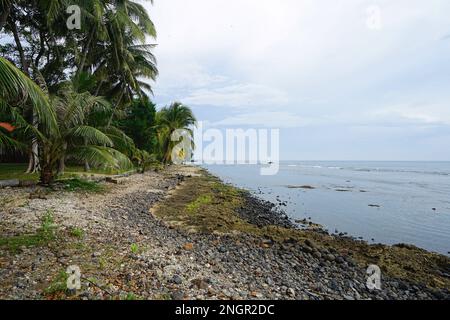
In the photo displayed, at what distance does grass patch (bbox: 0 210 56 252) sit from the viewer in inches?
→ 151

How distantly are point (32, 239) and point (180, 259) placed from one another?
231 cm

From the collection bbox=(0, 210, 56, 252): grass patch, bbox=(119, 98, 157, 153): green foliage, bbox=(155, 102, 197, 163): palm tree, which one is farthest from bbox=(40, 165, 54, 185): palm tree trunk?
bbox=(155, 102, 197, 163): palm tree

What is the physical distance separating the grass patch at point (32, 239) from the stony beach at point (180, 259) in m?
0.06

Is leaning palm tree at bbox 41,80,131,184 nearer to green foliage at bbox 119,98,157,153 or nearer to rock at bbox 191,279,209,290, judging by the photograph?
rock at bbox 191,279,209,290

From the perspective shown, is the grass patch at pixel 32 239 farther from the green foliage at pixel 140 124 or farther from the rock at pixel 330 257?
the green foliage at pixel 140 124

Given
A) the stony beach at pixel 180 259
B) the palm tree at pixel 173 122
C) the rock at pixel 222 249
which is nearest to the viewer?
the stony beach at pixel 180 259

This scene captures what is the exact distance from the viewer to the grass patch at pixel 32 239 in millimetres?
3835

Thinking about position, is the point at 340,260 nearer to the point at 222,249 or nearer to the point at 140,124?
the point at 222,249

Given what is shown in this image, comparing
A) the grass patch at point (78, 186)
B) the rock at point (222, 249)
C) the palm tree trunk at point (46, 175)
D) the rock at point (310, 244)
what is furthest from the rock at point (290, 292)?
the palm tree trunk at point (46, 175)

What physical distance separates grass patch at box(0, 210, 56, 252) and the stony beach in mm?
60

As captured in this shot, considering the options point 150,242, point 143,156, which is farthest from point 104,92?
point 150,242

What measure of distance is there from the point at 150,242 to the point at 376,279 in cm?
424

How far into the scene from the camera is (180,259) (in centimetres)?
422

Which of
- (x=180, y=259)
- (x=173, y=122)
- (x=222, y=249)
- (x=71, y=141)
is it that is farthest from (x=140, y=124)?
(x=180, y=259)
